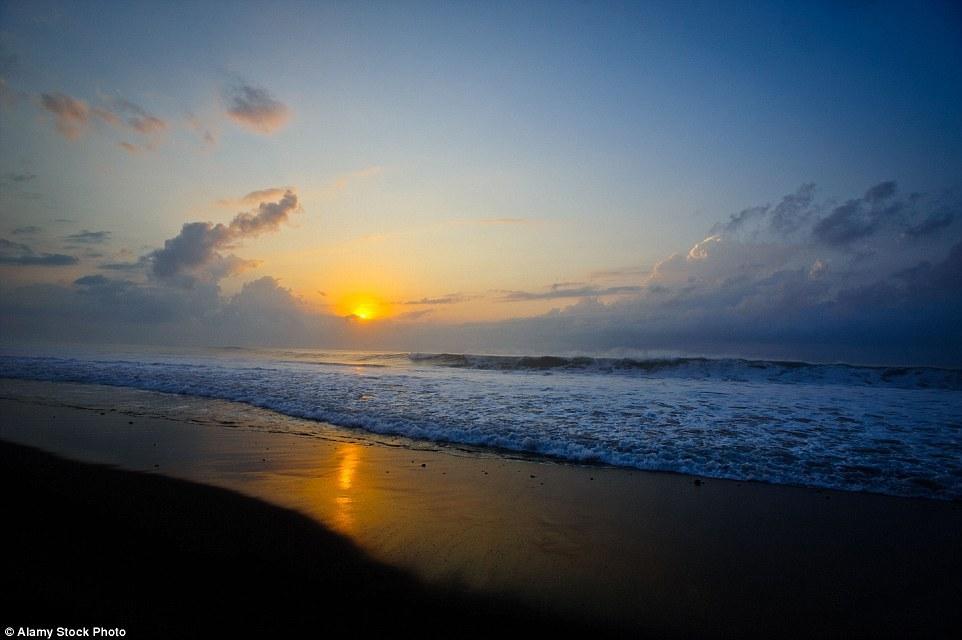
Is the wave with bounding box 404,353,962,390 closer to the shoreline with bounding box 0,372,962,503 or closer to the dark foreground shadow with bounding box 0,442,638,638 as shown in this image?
the shoreline with bounding box 0,372,962,503

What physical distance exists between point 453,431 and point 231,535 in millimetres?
6121

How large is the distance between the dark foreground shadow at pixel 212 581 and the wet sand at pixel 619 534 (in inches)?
9.4

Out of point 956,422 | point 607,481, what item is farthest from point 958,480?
point 956,422

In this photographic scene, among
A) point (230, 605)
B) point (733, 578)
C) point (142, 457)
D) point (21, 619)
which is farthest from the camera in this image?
point (142, 457)

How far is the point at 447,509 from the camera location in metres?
5.80

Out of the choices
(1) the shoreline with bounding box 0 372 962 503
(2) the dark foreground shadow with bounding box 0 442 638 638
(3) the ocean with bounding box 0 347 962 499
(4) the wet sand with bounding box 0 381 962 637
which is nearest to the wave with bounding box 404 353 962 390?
(3) the ocean with bounding box 0 347 962 499

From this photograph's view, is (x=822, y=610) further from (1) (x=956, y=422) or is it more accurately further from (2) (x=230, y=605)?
(1) (x=956, y=422)

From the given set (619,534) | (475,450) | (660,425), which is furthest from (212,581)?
(660,425)

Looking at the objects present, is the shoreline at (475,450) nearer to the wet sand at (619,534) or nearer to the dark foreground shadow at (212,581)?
the wet sand at (619,534)

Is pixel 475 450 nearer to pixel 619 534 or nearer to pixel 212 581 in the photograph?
pixel 619 534

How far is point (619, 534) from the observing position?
203 inches

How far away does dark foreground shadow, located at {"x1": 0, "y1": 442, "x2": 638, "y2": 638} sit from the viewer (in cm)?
324

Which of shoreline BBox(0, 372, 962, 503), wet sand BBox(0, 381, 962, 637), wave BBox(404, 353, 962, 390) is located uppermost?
wave BBox(404, 353, 962, 390)

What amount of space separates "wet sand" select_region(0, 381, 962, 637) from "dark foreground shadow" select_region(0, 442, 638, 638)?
238 mm
